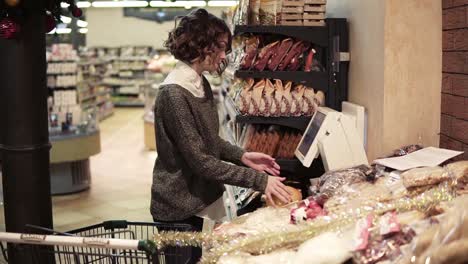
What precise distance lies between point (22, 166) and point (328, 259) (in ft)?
5.30

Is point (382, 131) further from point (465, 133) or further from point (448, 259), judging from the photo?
point (448, 259)

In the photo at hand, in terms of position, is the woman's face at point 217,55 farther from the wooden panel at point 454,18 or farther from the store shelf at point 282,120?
the wooden panel at point 454,18

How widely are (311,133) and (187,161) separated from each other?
0.86 meters

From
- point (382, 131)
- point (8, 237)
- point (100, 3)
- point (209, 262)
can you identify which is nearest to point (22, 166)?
point (8, 237)

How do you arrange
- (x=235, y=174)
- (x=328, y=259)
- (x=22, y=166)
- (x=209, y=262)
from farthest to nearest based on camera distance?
(x=22, y=166), (x=235, y=174), (x=209, y=262), (x=328, y=259)

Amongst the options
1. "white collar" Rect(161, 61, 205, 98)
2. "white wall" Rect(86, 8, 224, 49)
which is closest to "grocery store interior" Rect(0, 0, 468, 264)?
"white collar" Rect(161, 61, 205, 98)

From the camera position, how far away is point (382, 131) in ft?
8.96

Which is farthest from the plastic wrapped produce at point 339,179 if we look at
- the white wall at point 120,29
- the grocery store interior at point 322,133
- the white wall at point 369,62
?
the white wall at point 120,29

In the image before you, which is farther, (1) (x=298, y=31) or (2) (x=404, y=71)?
(1) (x=298, y=31)

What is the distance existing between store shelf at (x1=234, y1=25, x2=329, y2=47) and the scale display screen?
0.44 meters

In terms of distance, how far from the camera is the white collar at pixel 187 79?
7.74 ft

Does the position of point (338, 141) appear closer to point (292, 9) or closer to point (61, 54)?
point (292, 9)

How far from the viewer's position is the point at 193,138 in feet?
7.56

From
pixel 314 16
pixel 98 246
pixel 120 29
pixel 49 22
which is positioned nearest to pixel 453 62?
pixel 314 16
